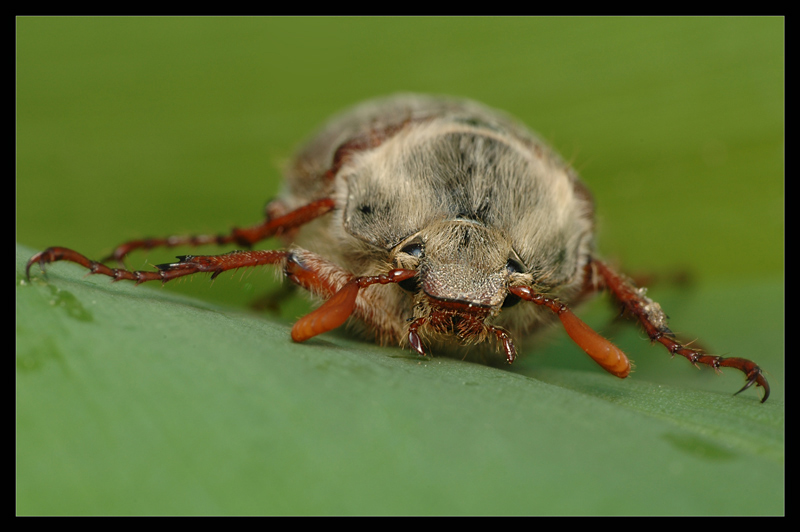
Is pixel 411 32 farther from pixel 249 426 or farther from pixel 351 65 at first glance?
pixel 249 426

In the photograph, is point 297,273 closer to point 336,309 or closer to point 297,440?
point 336,309

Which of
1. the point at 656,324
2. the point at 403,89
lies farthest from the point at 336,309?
the point at 403,89

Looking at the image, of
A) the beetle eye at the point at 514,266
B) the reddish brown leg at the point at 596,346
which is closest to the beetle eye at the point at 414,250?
the beetle eye at the point at 514,266

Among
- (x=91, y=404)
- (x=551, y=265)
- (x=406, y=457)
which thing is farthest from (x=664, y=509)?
(x=551, y=265)

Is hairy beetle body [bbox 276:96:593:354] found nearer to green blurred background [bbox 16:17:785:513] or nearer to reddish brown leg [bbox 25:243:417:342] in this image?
reddish brown leg [bbox 25:243:417:342]

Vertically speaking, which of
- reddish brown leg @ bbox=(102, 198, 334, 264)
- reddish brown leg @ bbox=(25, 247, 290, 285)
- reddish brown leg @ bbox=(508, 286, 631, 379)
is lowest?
reddish brown leg @ bbox=(508, 286, 631, 379)

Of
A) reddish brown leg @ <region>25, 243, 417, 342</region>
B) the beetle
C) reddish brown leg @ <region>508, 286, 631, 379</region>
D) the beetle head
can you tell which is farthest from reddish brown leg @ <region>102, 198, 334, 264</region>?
reddish brown leg @ <region>508, 286, 631, 379</region>

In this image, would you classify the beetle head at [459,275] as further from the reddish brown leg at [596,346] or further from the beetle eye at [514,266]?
the reddish brown leg at [596,346]
